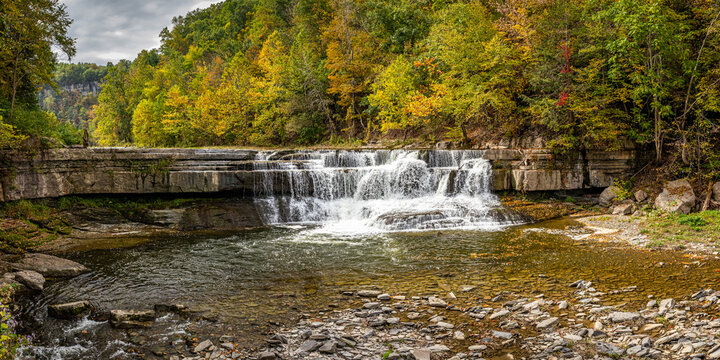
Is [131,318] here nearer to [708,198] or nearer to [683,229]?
[683,229]

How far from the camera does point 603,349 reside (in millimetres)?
4191

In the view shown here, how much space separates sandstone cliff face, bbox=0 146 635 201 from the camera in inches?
503

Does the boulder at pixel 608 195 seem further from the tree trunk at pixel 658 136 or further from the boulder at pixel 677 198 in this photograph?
the tree trunk at pixel 658 136

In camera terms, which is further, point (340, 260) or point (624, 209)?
point (624, 209)

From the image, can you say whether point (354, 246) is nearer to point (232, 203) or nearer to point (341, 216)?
point (341, 216)

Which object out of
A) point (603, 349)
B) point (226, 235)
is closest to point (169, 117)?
point (226, 235)

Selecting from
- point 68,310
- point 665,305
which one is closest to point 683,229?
point 665,305

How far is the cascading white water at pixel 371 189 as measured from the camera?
1426cm

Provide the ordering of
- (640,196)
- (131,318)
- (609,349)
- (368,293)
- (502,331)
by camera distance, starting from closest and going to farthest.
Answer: (609,349) < (502,331) < (131,318) < (368,293) < (640,196)

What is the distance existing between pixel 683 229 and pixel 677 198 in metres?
2.39

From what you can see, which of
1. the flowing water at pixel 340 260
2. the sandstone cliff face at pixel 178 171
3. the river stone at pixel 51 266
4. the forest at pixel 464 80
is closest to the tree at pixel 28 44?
the forest at pixel 464 80

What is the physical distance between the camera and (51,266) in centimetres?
846

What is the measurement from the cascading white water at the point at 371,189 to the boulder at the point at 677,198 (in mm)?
4486

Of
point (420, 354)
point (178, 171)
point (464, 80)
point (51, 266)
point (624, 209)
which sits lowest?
point (420, 354)
